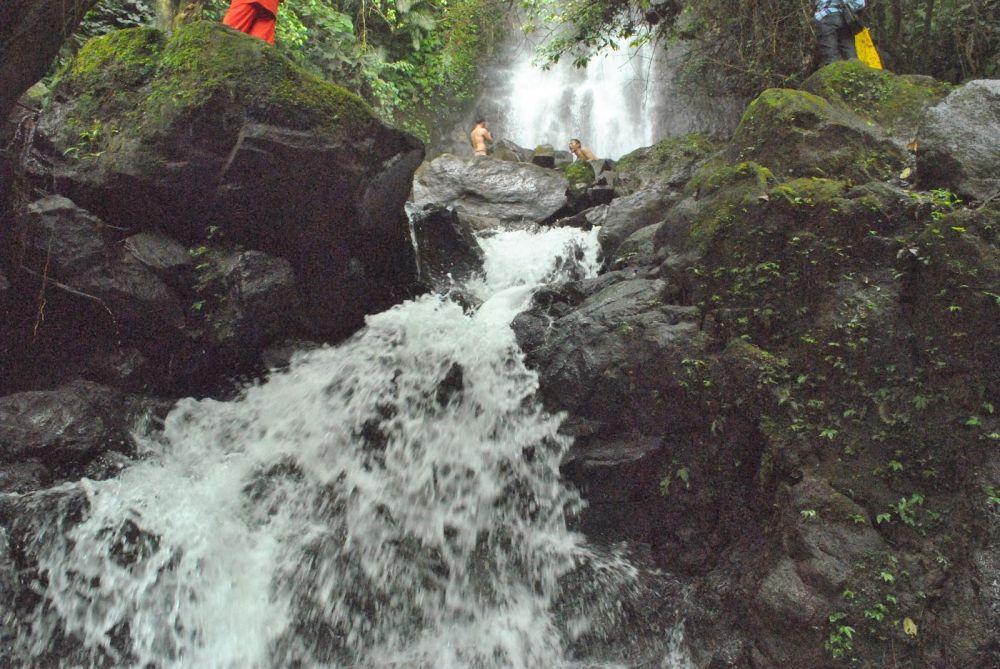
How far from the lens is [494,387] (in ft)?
19.2

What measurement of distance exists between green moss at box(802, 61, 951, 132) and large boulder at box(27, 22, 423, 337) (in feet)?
16.5

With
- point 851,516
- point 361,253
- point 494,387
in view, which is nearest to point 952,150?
point 851,516

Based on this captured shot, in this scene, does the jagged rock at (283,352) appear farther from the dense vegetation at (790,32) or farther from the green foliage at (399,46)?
the green foliage at (399,46)

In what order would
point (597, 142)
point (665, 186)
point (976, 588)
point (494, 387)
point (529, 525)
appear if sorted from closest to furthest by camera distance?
point (976, 588)
point (529, 525)
point (494, 387)
point (665, 186)
point (597, 142)

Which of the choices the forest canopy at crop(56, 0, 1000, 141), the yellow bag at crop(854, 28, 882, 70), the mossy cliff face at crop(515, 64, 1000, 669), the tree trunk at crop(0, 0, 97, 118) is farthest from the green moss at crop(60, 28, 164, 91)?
the yellow bag at crop(854, 28, 882, 70)

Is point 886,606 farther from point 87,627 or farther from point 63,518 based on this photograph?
point 63,518

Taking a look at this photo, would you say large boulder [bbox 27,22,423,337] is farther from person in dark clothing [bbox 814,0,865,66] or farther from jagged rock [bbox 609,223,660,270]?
person in dark clothing [bbox 814,0,865,66]

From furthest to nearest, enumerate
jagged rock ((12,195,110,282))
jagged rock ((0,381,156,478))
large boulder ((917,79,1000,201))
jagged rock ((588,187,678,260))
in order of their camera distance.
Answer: jagged rock ((588,187,678,260)) < jagged rock ((12,195,110,282)) < jagged rock ((0,381,156,478)) < large boulder ((917,79,1000,201))

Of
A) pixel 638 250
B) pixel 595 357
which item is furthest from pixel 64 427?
pixel 638 250

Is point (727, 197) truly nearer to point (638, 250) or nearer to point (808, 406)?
point (638, 250)

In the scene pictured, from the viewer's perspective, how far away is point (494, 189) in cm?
1142

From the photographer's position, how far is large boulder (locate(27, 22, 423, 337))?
5.36 metres

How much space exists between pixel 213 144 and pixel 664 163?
26.5 feet

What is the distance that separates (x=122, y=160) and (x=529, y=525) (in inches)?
183
